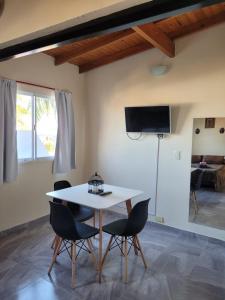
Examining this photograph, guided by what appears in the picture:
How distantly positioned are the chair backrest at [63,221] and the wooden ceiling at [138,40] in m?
2.00

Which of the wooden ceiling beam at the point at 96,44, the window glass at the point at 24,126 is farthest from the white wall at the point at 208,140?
the window glass at the point at 24,126

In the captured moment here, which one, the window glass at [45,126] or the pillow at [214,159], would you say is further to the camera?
the window glass at [45,126]

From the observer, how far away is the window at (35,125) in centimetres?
365

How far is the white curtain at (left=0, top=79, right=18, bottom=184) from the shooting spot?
3277 millimetres

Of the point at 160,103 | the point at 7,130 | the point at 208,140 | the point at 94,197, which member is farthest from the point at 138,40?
the point at 94,197

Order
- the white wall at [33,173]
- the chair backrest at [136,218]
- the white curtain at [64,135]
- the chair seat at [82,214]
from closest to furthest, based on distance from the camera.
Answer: the chair backrest at [136,218] → the chair seat at [82,214] → the white wall at [33,173] → the white curtain at [64,135]

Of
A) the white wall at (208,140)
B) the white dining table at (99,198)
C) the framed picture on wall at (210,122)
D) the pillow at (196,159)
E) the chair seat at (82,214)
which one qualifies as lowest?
the chair seat at (82,214)

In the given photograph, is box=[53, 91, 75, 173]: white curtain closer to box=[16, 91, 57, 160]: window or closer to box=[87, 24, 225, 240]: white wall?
box=[16, 91, 57, 160]: window

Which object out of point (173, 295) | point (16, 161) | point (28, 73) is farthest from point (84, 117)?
point (173, 295)

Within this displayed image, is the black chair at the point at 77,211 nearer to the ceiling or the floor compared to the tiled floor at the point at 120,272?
nearer to the ceiling

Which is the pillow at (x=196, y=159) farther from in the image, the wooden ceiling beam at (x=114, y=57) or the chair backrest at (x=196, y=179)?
the wooden ceiling beam at (x=114, y=57)

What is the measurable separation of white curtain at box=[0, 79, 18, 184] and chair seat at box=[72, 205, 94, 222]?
3.33 feet

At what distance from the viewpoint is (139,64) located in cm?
402

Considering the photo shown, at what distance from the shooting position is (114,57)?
417cm
